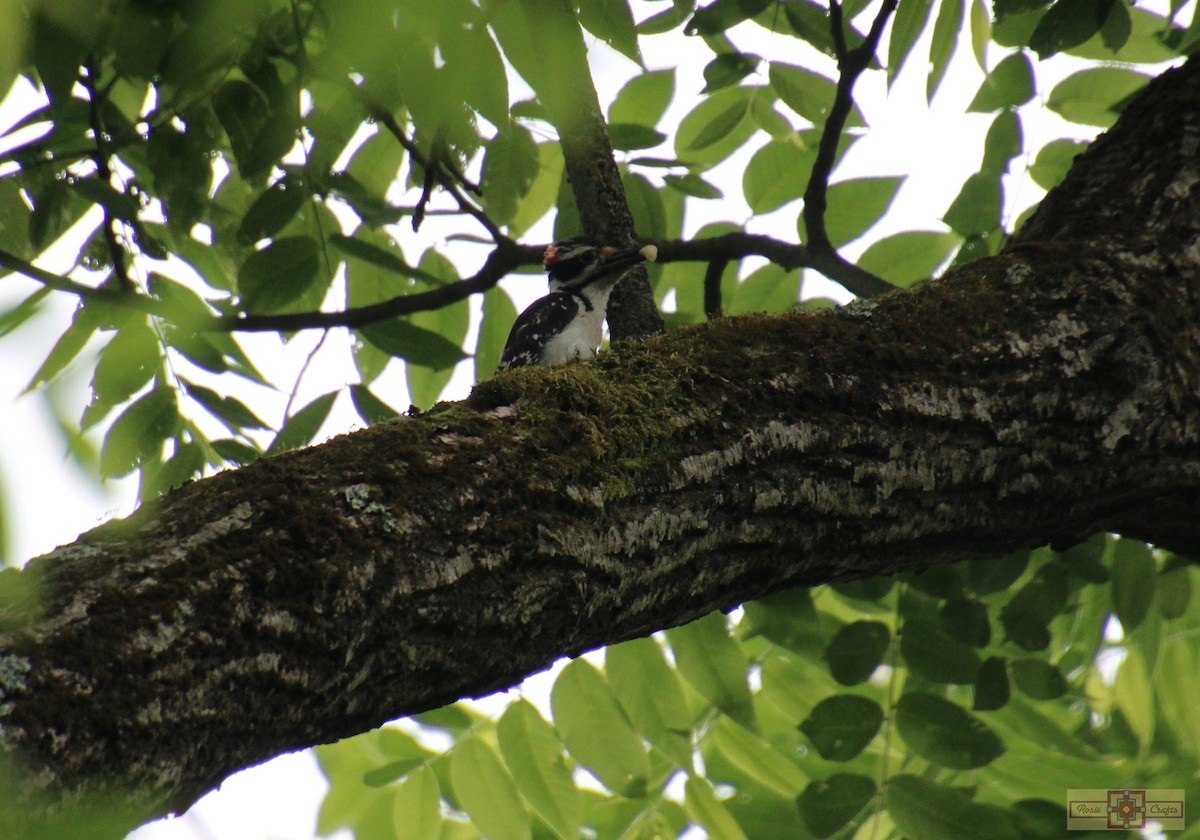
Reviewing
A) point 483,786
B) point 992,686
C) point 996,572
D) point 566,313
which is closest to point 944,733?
point 992,686

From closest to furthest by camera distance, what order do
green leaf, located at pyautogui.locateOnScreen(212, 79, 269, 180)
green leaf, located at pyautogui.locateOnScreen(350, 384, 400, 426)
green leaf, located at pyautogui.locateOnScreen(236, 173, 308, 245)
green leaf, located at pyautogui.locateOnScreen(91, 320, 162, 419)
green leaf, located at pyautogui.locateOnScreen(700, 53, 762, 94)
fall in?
green leaf, located at pyautogui.locateOnScreen(91, 320, 162, 419), green leaf, located at pyautogui.locateOnScreen(212, 79, 269, 180), green leaf, located at pyautogui.locateOnScreen(350, 384, 400, 426), green leaf, located at pyautogui.locateOnScreen(236, 173, 308, 245), green leaf, located at pyautogui.locateOnScreen(700, 53, 762, 94)

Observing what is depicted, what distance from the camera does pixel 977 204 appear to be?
4.20 meters

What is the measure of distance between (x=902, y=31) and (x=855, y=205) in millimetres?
945

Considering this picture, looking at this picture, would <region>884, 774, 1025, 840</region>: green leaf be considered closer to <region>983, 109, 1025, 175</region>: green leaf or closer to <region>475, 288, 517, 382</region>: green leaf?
<region>475, 288, 517, 382</region>: green leaf

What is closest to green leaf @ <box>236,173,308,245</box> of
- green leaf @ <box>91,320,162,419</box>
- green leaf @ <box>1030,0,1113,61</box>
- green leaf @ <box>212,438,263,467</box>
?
green leaf @ <box>212,438,263,467</box>

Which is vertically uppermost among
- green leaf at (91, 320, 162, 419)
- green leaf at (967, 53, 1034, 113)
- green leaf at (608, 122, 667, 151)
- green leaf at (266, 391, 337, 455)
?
green leaf at (608, 122, 667, 151)

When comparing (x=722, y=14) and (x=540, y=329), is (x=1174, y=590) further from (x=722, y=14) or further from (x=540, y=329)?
(x=540, y=329)

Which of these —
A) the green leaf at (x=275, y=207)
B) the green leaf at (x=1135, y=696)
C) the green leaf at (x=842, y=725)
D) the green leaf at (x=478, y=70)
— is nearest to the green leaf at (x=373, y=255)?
the green leaf at (x=275, y=207)

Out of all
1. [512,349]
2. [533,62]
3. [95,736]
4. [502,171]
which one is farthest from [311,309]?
[95,736]

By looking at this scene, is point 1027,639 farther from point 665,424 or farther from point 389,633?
point 389,633

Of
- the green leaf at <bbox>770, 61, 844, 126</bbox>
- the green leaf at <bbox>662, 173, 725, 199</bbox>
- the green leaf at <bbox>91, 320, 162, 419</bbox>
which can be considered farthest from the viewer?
the green leaf at <bbox>662, 173, 725, 199</bbox>

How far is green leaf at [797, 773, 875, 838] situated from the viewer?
3590 millimetres

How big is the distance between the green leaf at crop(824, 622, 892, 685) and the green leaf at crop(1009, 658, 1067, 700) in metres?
0.52

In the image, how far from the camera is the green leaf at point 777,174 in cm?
455
